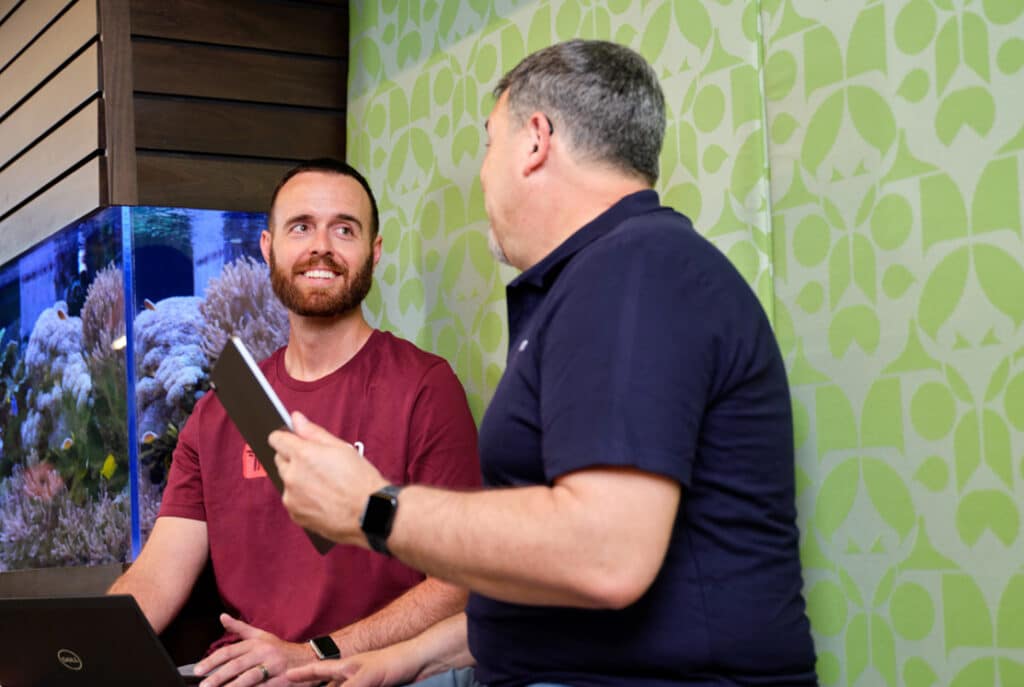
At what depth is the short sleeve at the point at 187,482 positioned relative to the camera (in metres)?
2.65

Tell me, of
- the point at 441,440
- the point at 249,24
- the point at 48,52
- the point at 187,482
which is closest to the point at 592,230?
the point at 441,440

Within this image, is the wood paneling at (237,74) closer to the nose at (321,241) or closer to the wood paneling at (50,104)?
the wood paneling at (50,104)

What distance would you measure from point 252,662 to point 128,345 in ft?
3.52

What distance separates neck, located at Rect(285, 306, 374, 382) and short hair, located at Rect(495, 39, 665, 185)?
110cm

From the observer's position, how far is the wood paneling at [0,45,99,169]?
3.19 meters

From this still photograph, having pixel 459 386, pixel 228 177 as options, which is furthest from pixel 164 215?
pixel 459 386

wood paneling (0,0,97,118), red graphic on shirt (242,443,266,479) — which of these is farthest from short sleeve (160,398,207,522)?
wood paneling (0,0,97,118)

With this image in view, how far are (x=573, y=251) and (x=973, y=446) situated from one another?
63 centimetres

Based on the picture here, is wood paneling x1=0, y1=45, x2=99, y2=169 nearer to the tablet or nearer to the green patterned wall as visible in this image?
the green patterned wall

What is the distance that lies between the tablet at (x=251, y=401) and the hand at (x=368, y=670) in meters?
0.64

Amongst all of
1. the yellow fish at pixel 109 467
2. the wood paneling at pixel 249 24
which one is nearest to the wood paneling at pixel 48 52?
the wood paneling at pixel 249 24

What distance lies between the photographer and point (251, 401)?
1.51 meters

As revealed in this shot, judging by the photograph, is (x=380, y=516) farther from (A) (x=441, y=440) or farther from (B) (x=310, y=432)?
(A) (x=441, y=440)

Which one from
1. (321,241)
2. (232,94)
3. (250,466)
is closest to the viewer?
(250,466)
